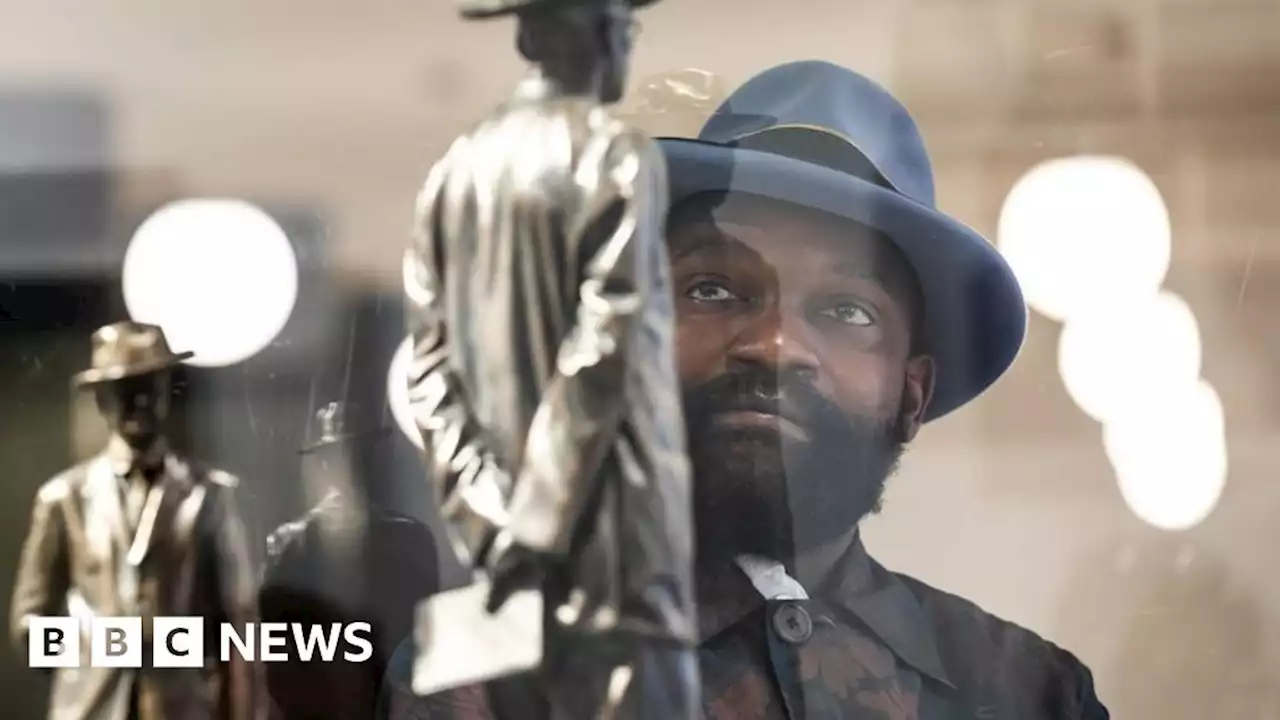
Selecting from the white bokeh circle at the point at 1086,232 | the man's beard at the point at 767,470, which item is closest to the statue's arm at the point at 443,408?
the man's beard at the point at 767,470

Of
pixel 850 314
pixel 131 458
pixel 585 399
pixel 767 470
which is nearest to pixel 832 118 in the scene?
pixel 850 314

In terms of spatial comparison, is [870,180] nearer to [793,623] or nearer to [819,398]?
[819,398]

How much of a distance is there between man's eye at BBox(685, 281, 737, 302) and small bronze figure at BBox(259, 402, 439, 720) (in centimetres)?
30

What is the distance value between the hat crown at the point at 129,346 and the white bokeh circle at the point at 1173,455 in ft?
2.76

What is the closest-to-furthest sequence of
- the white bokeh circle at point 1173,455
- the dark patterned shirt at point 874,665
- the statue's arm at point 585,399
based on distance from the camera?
the statue's arm at point 585,399 < the dark patterned shirt at point 874,665 < the white bokeh circle at point 1173,455

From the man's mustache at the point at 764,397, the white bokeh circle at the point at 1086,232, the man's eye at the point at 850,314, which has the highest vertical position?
the white bokeh circle at the point at 1086,232

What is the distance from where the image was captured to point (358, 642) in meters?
1.28

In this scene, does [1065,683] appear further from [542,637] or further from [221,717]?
[221,717]

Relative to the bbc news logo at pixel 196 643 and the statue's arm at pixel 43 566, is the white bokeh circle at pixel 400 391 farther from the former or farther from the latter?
the statue's arm at pixel 43 566

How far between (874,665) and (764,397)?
0.80ft

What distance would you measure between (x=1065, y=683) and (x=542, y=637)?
517 millimetres

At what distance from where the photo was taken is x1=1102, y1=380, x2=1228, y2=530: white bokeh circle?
140 cm

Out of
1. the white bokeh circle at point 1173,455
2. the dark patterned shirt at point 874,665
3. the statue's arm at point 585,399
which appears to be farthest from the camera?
the white bokeh circle at point 1173,455

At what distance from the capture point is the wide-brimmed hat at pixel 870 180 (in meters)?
1.31
